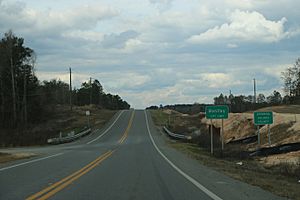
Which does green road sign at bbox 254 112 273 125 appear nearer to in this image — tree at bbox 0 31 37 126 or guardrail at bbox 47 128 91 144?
guardrail at bbox 47 128 91 144

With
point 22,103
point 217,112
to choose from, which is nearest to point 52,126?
point 22,103

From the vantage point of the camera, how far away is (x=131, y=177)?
1659 cm

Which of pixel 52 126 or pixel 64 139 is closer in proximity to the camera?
pixel 64 139

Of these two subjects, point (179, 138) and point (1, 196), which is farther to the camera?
point (179, 138)

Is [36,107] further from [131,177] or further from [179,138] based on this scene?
[131,177]

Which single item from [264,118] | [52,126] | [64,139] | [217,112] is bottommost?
[64,139]

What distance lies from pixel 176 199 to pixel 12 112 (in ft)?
271

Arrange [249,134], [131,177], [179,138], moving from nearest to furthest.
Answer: [131,177] → [249,134] → [179,138]

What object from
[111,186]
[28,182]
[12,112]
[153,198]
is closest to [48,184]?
[28,182]

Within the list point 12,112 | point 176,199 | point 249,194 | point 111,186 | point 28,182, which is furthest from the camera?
point 12,112

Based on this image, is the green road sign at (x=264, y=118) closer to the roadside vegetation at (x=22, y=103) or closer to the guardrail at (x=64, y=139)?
the guardrail at (x=64, y=139)

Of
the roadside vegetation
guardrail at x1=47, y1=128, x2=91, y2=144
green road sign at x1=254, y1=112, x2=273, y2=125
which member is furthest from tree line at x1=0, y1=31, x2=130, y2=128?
green road sign at x1=254, y1=112, x2=273, y2=125

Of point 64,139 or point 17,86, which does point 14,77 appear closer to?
point 17,86

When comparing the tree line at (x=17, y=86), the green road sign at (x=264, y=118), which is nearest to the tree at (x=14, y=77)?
the tree line at (x=17, y=86)
